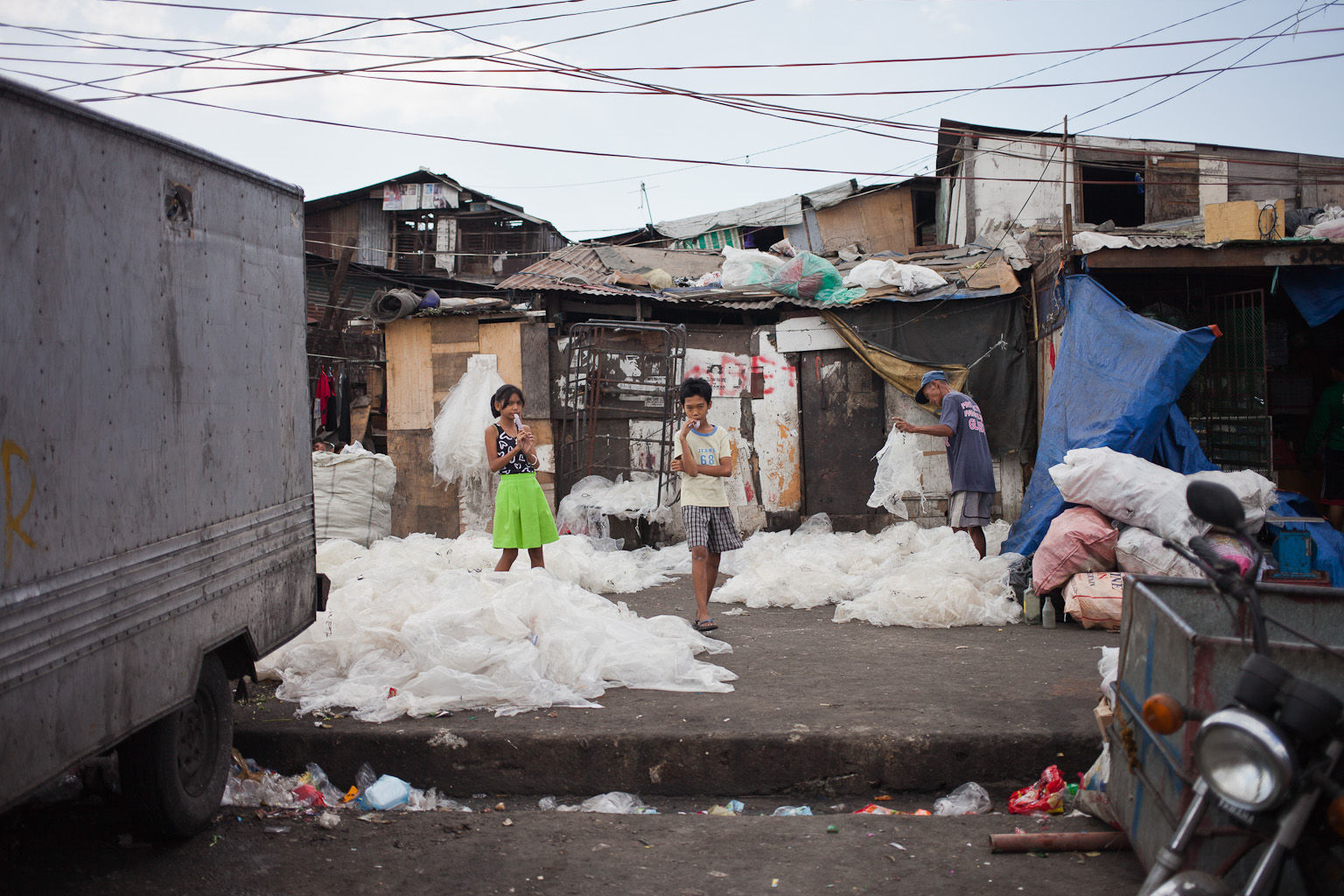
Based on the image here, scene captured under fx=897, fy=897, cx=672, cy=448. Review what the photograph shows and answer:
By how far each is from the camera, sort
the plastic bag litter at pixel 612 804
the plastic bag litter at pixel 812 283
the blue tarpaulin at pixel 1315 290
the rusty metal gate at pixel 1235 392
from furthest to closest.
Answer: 1. the plastic bag litter at pixel 812 283
2. the rusty metal gate at pixel 1235 392
3. the blue tarpaulin at pixel 1315 290
4. the plastic bag litter at pixel 612 804

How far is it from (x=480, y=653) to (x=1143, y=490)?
452cm

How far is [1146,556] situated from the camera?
236 inches

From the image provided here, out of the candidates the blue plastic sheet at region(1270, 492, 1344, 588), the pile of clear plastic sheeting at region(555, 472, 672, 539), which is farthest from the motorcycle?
the pile of clear plastic sheeting at region(555, 472, 672, 539)

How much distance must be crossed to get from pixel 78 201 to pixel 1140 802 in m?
3.52

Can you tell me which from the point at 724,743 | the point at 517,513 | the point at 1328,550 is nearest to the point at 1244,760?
the point at 724,743

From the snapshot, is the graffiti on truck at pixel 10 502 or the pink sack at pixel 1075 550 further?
the pink sack at pixel 1075 550

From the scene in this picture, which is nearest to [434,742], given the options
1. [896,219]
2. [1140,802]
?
[1140,802]

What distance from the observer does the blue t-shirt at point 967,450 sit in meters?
7.63

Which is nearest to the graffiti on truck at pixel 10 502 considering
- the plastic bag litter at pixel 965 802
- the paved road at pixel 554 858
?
the paved road at pixel 554 858

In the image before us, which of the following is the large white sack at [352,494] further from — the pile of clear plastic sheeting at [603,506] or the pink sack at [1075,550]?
the pink sack at [1075,550]

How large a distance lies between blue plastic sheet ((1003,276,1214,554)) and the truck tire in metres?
5.89

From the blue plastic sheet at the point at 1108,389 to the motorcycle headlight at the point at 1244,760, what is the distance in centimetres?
525

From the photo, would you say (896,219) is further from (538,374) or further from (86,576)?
(86,576)

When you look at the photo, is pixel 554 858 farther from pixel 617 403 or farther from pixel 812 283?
pixel 812 283
